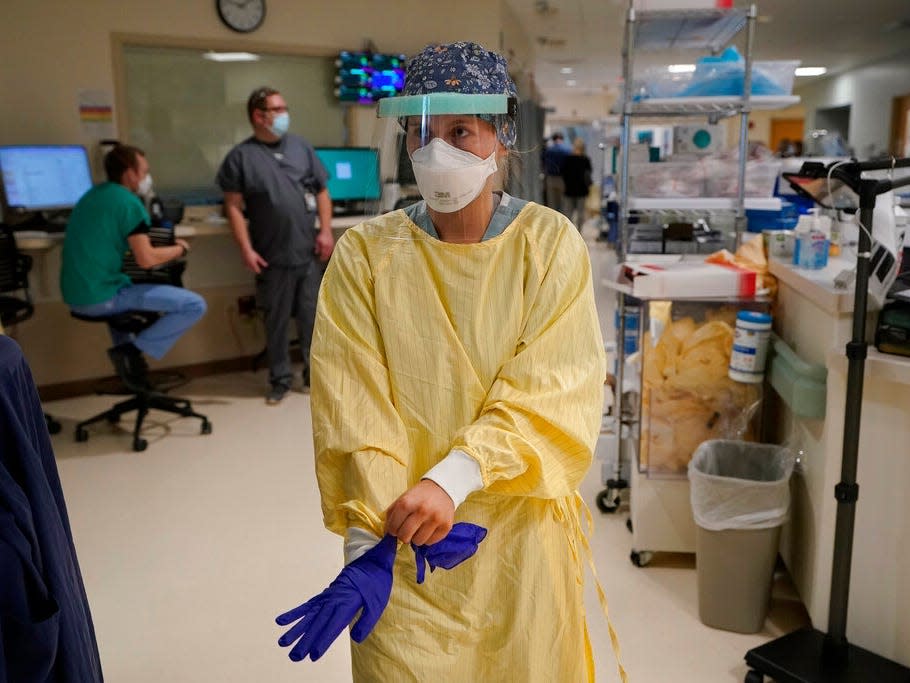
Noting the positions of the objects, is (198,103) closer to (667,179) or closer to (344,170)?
(344,170)

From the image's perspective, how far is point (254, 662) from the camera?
2141 mm

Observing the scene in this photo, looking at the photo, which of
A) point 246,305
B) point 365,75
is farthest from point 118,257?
point 365,75

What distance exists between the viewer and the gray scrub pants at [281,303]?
14.4 feet

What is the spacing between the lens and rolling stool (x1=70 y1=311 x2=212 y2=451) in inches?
145

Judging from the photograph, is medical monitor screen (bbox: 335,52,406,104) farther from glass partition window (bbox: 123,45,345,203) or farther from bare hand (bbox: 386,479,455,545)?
bare hand (bbox: 386,479,455,545)

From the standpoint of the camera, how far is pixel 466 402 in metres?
1.10

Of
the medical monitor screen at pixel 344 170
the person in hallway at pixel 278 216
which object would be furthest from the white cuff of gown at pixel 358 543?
the medical monitor screen at pixel 344 170

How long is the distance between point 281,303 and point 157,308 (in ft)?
2.69

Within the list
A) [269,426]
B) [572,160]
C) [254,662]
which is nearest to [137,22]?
[269,426]

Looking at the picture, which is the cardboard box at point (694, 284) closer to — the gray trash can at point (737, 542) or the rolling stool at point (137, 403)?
the gray trash can at point (737, 542)

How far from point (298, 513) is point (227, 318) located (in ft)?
7.36

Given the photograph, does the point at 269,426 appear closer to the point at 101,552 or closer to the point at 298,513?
the point at 298,513

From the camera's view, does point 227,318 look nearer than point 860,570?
No

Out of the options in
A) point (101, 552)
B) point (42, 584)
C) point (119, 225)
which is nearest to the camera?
point (42, 584)
